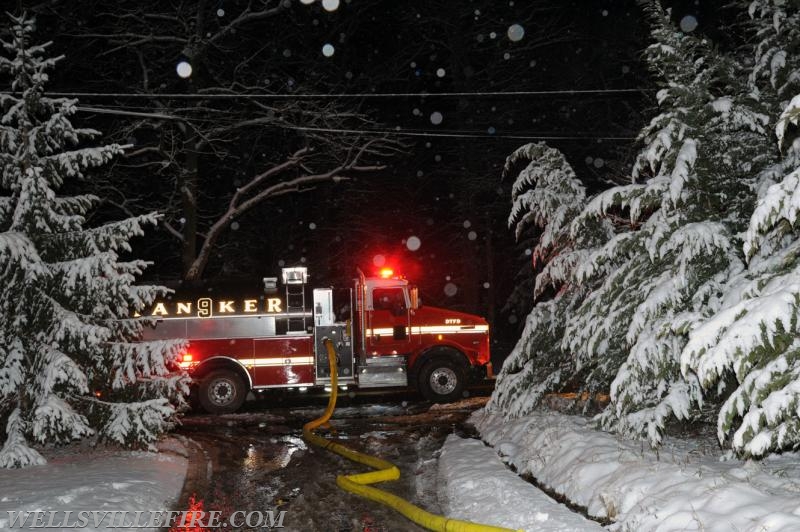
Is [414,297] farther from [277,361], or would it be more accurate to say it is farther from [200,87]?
[200,87]

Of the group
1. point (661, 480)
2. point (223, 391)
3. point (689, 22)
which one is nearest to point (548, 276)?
point (661, 480)

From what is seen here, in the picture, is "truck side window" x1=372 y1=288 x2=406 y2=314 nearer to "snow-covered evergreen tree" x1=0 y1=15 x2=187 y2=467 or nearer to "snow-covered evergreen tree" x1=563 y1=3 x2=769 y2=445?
"snow-covered evergreen tree" x1=0 y1=15 x2=187 y2=467

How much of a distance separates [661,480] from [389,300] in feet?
31.5

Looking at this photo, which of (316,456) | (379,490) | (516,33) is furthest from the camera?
(516,33)

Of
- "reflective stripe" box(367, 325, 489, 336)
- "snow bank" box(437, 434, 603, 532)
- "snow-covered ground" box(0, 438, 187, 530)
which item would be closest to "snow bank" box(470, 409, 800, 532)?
"snow bank" box(437, 434, 603, 532)

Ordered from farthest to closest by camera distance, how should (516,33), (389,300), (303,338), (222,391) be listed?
(516,33) < (389,300) < (303,338) < (222,391)

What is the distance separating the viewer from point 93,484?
7980mm

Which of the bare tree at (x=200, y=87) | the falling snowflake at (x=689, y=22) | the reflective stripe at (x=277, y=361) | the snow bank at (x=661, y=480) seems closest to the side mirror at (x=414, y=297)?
the reflective stripe at (x=277, y=361)

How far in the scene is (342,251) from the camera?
32844mm

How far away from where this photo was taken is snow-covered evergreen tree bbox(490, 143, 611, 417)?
10466mm

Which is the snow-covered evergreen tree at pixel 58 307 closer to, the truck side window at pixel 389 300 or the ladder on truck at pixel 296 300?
the ladder on truck at pixel 296 300

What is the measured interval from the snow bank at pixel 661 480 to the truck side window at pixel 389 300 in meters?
6.19

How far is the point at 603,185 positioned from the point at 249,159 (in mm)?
14066

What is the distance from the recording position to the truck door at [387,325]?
50.4 ft
